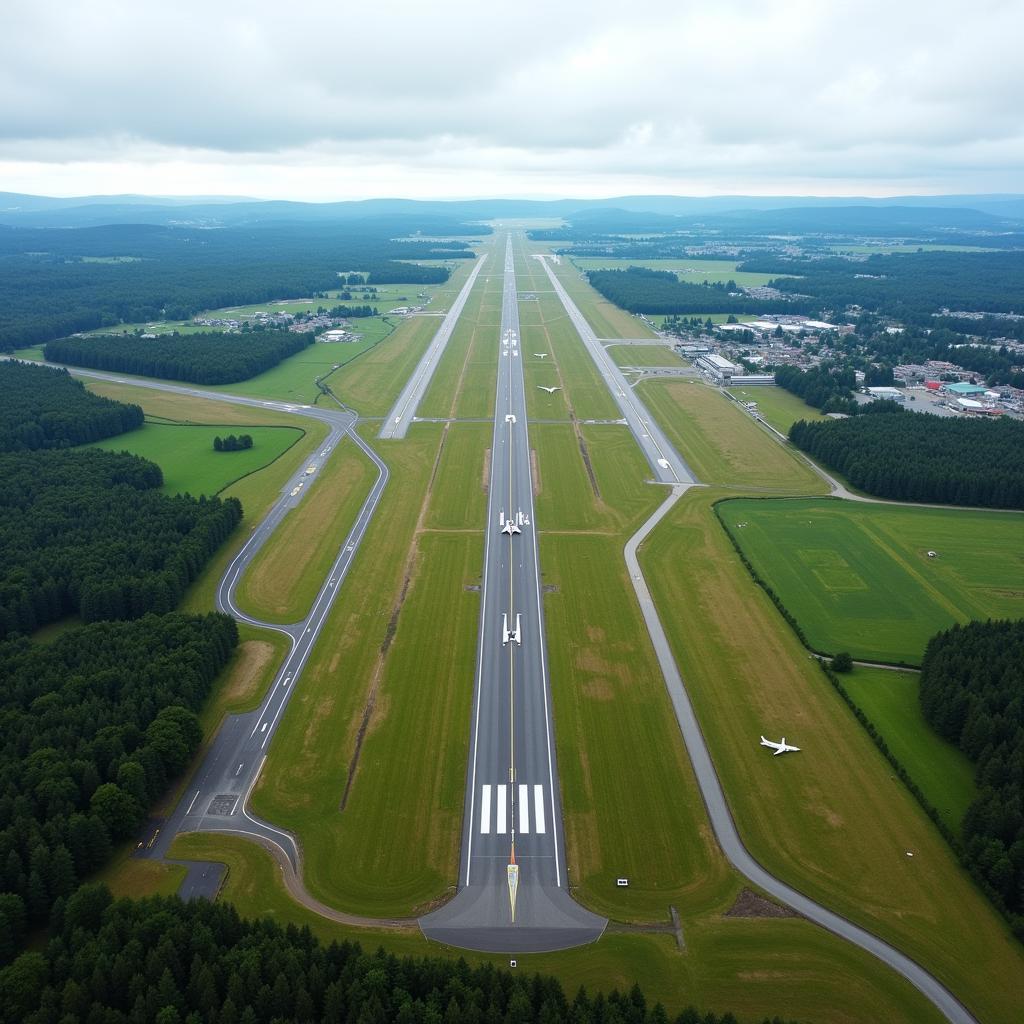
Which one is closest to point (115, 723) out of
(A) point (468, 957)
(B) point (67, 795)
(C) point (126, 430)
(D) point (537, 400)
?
(B) point (67, 795)

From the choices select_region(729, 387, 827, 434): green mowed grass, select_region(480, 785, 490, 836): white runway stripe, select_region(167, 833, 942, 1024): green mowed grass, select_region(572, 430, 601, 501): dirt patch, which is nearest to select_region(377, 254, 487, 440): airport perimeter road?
select_region(572, 430, 601, 501): dirt patch

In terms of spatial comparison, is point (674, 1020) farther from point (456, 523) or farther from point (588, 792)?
point (456, 523)

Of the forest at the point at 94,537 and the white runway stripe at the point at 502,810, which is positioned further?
the forest at the point at 94,537

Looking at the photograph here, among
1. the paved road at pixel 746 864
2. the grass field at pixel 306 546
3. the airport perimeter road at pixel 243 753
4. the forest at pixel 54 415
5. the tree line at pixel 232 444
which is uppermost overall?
the forest at pixel 54 415

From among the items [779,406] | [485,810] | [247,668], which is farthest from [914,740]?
[779,406]

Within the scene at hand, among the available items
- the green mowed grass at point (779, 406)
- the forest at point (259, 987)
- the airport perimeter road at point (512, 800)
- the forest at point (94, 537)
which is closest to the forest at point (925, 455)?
the green mowed grass at point (779, 406)

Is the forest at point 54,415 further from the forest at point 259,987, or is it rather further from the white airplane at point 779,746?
the white airplane at point 779,746

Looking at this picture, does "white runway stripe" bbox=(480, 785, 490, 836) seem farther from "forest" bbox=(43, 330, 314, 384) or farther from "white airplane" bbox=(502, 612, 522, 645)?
"forest" bbox=(43, 330, 314, 384)
